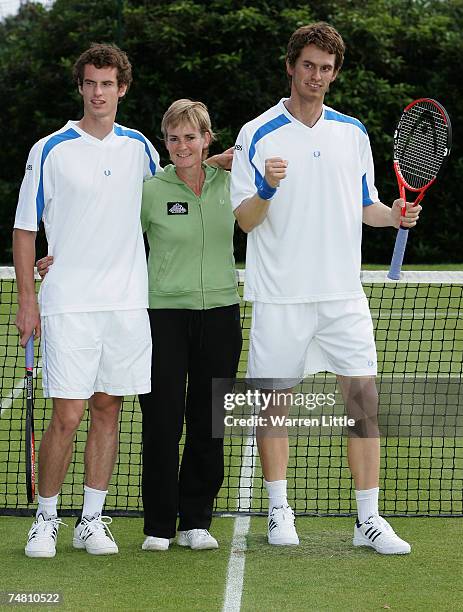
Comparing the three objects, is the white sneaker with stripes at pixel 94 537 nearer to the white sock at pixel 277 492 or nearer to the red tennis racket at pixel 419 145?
the white sock at pixel 277 492

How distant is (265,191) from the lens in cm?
488

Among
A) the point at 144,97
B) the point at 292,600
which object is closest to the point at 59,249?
the point at 292,600

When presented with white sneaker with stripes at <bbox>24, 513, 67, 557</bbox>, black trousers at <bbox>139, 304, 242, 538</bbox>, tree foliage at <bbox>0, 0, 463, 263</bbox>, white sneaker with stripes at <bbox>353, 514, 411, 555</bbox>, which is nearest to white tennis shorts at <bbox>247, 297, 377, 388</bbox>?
black trousers at <bbox>139, 304, 242, 538</bbox>

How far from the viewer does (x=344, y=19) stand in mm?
22422

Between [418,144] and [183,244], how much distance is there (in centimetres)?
125

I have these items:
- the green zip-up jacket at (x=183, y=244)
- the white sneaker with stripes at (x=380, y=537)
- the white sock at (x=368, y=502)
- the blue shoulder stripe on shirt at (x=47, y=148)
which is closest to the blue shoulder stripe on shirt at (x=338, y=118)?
the green zip-up jacket at (x=183, y=244)

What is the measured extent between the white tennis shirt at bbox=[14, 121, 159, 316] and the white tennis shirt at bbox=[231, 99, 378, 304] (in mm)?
503

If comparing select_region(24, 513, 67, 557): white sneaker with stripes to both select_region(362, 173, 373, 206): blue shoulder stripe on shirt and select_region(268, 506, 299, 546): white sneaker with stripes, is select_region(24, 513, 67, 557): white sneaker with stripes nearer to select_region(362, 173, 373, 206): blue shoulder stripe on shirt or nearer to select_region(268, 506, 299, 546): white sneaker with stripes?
select_region(268, 506, 299, 546): white sneaker with stripes

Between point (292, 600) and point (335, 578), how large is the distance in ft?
1.08

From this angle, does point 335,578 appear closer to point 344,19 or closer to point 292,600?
point 292,600

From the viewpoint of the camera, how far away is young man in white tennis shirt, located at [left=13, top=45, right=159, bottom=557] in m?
5.03

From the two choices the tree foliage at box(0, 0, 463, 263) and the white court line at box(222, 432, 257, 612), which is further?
the tree foliage at box(0, 0, 463, 263)

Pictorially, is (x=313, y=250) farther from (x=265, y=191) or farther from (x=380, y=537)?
(x=380, y=537)

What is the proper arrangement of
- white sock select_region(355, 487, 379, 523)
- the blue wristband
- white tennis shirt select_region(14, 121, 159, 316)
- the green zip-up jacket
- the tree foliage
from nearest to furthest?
the blue wristband, white tennis shirt select_region(14, 121, 159, 316), the green zip-up jacket, white sock select_region(355, 487, 379, 523), the tree foliage
